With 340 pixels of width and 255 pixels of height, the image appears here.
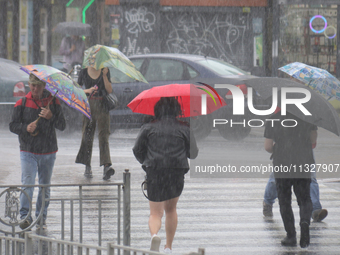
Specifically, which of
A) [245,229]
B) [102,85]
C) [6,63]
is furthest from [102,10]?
[245,229]

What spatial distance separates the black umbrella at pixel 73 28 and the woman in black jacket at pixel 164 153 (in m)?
16.2

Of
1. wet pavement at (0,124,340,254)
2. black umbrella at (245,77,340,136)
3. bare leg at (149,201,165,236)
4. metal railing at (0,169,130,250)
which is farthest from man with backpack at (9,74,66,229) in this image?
black umbrella at (245,77,340,136)

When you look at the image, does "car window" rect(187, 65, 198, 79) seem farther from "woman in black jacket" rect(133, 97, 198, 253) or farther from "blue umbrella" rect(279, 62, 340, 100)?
"woman in black jacket" rect(133, 97, 198, 253)

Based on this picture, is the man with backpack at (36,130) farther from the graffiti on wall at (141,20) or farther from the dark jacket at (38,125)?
the graffiti on wall at (141,20)

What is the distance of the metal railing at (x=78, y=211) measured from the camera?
558 cm

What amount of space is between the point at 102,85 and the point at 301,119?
3813 millimetres

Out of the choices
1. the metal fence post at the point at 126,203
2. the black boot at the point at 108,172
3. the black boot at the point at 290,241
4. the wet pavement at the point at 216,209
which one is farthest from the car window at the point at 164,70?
the metal fence post at the point at 126,203

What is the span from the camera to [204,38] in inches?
842

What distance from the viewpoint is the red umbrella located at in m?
6.06

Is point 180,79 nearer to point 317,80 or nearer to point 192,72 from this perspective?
point 192,72

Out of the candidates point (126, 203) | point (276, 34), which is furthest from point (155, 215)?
point (276, 34)

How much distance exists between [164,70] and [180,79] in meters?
0.45

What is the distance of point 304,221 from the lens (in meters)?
6.52

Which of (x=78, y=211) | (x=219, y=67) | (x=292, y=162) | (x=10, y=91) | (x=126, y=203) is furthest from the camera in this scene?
(x=10, y=91)
